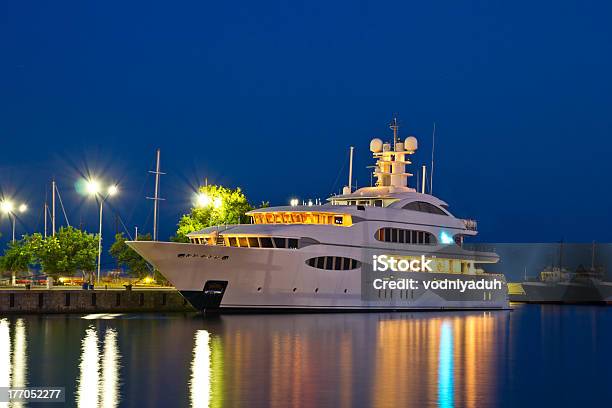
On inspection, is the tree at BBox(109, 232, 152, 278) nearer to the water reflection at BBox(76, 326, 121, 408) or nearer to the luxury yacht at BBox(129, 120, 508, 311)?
the luxury yacht at BBox(129, 120, 508, 311)

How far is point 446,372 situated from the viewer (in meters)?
35.4

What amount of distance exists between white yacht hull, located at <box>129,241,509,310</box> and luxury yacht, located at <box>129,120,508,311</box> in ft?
0.19

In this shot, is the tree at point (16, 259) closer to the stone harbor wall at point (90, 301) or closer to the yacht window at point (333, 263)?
the stone harbor wall at point (90, 301)

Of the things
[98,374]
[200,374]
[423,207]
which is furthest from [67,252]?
[200,374]

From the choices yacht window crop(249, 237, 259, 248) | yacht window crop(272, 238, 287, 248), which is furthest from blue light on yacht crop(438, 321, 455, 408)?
yacht window crop(249, 237, 259, 248)

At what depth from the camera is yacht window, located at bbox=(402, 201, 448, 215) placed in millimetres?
66537

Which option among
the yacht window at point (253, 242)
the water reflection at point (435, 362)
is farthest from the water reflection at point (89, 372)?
the yacht window at point (253, 242)

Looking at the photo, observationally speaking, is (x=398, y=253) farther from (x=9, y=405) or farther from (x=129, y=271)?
(x=9, y=405)

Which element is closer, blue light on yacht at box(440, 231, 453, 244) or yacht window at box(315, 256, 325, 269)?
yacht window at box(315, 256, 325, 269)

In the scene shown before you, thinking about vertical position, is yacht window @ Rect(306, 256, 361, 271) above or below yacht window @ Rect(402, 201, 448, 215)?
below

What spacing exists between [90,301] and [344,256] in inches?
619

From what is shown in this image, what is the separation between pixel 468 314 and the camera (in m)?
70.1

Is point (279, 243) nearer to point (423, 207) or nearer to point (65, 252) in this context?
point (423, 207)

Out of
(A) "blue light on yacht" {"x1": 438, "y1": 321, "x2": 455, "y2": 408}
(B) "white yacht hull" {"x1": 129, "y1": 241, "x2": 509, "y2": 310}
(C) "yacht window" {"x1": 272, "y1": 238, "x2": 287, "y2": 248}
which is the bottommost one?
(A) "blue light on yacht" {"x1": 438, "y1": 321, "x2": 455, "y2": 408}
